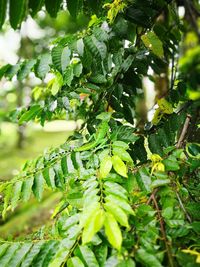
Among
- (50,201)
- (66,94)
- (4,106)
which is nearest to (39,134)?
(4,106)

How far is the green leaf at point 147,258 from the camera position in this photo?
1044 mm

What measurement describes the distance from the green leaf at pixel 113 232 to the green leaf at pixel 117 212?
22 millimetres

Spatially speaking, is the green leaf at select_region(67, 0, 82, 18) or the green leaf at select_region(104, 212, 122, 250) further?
the green leaf at select_region(67, 0, 82, 18)

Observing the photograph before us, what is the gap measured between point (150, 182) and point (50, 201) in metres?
5.75

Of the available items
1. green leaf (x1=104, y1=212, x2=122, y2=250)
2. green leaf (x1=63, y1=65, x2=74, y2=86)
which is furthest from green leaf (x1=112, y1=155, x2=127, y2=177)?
green leaf (x1=63, y1=65, x2=74, y2=86)

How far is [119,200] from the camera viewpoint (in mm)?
1106

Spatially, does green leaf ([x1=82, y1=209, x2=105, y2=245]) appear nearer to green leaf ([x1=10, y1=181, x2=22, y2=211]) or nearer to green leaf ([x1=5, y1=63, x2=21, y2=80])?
green leaf ([x1=10, y1=181, x2=22, y2=211])

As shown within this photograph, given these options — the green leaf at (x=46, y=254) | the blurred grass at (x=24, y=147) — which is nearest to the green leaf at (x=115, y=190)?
the green leaf at (x=46, y=254)

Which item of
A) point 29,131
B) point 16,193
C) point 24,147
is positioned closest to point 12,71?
point 16,193

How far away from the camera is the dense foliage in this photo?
1.11 m

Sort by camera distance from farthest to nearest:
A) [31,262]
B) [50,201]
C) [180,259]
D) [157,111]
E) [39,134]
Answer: [39,134] < [50,201] < [157,111] < [31,262] < [180,259]

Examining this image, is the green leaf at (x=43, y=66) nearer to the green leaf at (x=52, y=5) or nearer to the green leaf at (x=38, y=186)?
the green leaf at (x=52, y=5)

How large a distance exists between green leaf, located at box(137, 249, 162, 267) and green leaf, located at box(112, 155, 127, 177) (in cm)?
31

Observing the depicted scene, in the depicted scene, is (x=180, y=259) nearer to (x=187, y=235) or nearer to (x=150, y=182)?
(x=187, y=235)
